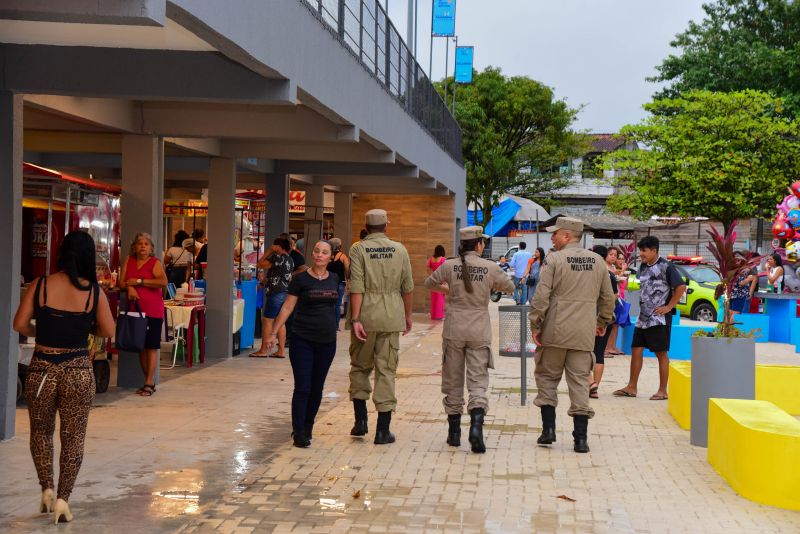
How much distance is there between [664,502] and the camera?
753 centimetres

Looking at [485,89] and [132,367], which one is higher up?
[485,89]

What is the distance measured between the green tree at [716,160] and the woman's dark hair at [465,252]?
3344 cm

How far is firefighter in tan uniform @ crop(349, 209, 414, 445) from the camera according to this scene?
930 centimetres

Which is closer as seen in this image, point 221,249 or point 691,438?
point 691,438

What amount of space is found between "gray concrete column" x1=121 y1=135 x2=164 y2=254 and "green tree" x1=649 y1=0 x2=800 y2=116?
36568 mm

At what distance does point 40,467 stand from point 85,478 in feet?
4.25

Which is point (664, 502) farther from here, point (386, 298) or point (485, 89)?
point (485, 89)

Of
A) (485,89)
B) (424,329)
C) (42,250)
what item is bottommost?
(424,329)

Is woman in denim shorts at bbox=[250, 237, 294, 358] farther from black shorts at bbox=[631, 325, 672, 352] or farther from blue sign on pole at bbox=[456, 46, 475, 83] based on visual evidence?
blue sign on pole at bbox=[456, 46, 475, 83]

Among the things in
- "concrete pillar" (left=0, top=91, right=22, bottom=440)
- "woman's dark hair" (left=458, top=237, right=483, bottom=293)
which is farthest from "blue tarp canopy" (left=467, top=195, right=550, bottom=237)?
"concrete pillar" (left=0, top=91, right=22, bottom=440)

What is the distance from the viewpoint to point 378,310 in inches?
367

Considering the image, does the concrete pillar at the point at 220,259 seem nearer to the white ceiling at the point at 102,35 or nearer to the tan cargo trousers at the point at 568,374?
the white ceiling at the point at 102,35

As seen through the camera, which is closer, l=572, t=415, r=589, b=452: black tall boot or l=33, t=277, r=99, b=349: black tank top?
l=33, t=277, r=99, b=349: black tank top

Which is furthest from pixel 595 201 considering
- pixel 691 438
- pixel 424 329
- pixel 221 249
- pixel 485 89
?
pixel 691 438
